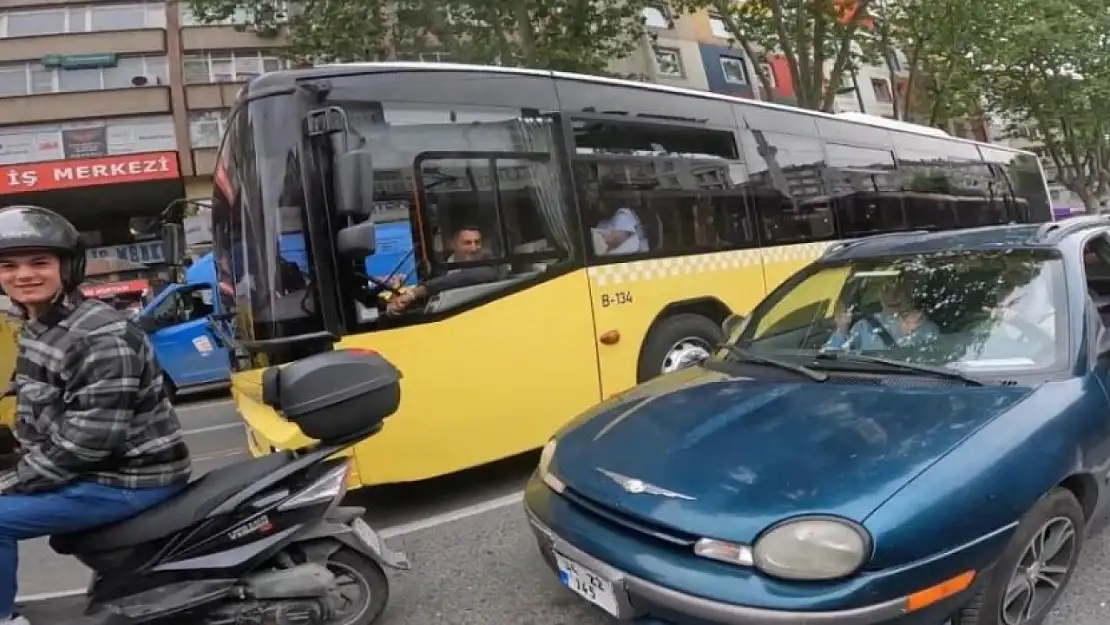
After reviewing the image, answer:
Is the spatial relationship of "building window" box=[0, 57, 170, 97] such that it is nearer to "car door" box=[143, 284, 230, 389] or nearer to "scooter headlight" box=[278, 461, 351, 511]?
"car door" box=[143, 284, 230, 389]

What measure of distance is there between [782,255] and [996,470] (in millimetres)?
4828

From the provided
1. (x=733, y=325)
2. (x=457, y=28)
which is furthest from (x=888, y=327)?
(x=457, y=28)

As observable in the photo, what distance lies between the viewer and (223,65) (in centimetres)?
2798

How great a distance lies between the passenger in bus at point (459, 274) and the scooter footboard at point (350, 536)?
5.07 feet

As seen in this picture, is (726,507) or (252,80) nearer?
(726,507)

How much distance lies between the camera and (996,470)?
2.60 m

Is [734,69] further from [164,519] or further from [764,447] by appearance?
[164,519]

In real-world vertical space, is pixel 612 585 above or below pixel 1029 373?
below

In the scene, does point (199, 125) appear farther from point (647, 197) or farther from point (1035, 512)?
point (1035, 512)

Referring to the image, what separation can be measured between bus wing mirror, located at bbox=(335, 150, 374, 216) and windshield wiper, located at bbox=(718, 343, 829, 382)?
191 cm

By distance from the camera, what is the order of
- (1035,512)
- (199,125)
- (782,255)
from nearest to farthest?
(1035,512) → (782,255) → (199,125)

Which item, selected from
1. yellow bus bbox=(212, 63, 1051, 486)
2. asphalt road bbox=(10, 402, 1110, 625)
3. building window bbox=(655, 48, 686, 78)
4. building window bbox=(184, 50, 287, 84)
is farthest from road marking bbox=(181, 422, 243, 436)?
building window bbox=(655, 48, 686, 78)

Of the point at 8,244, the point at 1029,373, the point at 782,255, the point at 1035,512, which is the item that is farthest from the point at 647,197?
the point at 8,244

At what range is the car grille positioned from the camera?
2.52m
